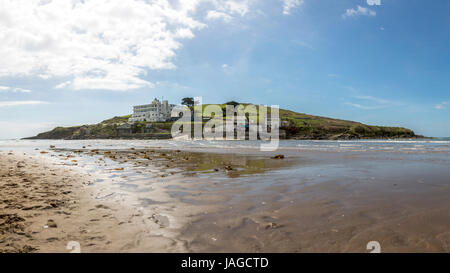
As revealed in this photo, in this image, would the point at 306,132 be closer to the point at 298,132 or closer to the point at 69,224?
the point at 298,132

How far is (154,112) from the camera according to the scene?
14350 centimetres

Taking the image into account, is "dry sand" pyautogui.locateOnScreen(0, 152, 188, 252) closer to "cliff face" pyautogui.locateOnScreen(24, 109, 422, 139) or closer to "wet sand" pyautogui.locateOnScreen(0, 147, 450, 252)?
"wet sand" pyautogui.locateOnScreen(0, 147, 450, 252)

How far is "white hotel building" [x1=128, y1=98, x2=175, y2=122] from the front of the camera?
468ft

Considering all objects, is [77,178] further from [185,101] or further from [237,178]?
[185,101]

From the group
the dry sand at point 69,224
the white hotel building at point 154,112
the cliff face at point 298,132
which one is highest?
the white hotel building at point 154,112

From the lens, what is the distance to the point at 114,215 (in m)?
4.90

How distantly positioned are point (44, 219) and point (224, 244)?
145 inches

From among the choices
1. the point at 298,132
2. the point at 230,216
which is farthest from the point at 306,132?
A: the point at 230,216

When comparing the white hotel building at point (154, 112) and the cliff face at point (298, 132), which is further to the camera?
the white hotel building at point (154, 112)

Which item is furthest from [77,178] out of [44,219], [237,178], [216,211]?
[216,211]

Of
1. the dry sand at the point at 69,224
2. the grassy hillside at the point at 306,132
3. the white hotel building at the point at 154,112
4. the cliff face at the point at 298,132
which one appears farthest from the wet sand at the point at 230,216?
the white hotel building at the point at 154,112

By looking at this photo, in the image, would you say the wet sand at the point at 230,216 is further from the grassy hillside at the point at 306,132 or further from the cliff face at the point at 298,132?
the grassy hillside at the point at 306,132

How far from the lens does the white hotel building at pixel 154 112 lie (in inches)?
5620

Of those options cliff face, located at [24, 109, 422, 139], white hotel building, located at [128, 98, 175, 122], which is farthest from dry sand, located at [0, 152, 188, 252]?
white hotel building, located at [128, 98, 175, 122]
